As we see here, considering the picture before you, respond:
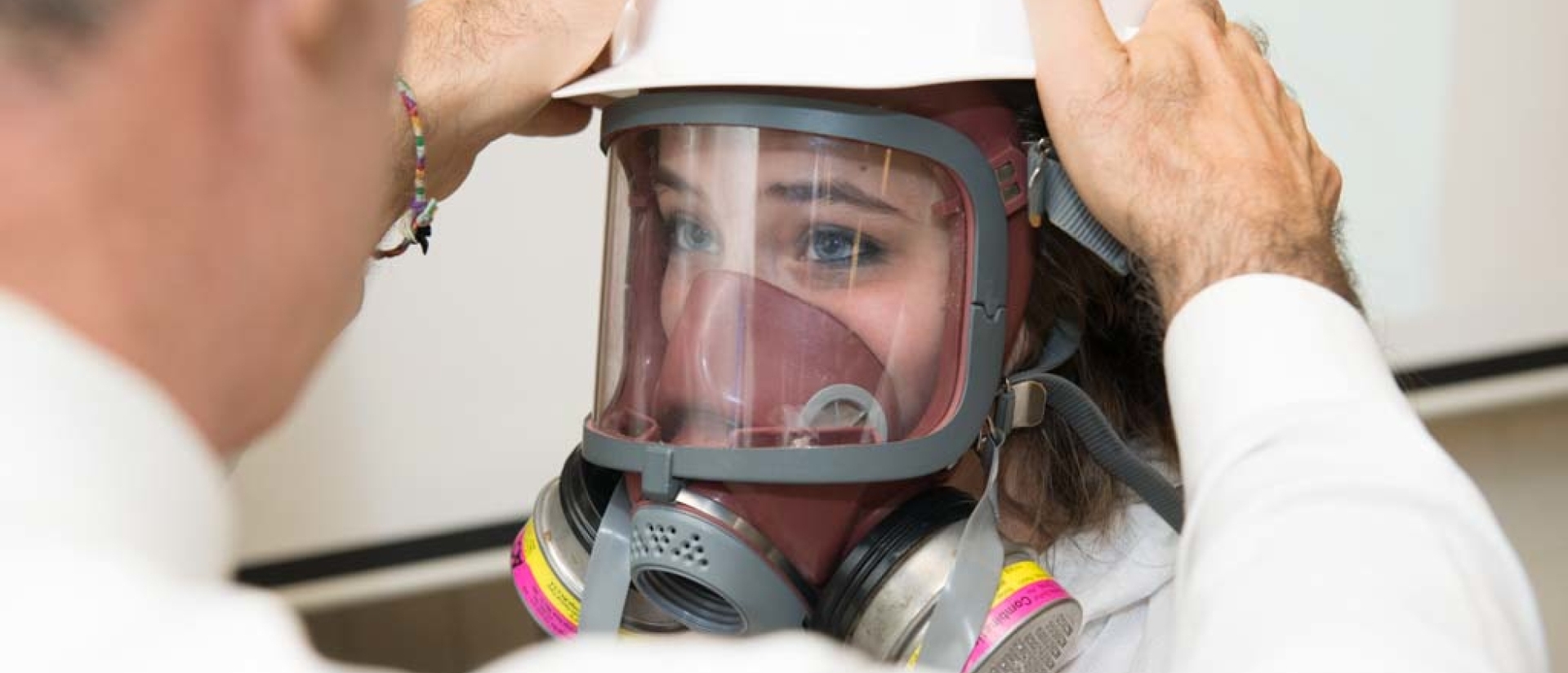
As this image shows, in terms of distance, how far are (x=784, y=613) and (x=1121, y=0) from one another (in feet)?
2.09

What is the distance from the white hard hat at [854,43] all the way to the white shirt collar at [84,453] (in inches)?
31.0

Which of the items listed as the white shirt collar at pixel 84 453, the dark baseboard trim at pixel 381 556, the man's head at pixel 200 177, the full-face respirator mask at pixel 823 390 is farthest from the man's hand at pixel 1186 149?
the dark baseboard trim at pixel 381 556

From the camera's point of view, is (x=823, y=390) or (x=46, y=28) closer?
(x=46, y=28)

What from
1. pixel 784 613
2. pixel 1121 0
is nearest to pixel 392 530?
pixel 784 613

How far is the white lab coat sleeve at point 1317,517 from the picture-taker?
0.88m

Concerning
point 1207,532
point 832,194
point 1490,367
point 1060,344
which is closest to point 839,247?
point 832,194

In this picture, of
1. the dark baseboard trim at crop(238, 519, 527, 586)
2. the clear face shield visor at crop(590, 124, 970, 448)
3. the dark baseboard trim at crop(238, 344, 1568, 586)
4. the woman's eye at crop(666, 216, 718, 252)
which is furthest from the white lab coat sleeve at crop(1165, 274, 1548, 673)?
the dark baseboard trim at crop(238, 519, 527, 586)

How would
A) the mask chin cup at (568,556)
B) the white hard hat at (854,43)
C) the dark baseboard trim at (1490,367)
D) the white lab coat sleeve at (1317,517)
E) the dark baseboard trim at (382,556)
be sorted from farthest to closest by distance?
the dark baseboard trim at (1490,367), the dark baseboard trim at (382,556), the mask chin cup at (568,556), the white hard hat at (854,43), the white lab coat sleeve at (1317,517)

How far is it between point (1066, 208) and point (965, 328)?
14 centimetres

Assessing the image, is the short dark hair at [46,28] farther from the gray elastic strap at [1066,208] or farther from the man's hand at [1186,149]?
the gray elastic strap at [1066,208]

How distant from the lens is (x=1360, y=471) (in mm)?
975

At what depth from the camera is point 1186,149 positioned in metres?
1.26

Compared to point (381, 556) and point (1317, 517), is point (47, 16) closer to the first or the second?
point (1317, 517)

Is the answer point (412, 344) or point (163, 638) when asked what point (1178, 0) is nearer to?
point (163, 638)
